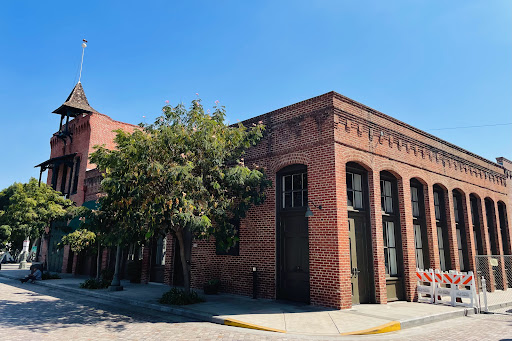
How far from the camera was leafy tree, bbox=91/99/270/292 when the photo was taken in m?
9.13

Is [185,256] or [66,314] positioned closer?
[66,314]

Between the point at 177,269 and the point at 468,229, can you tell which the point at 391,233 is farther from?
the point at 177,269

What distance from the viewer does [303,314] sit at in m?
9.03

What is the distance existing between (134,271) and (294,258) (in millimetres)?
9980

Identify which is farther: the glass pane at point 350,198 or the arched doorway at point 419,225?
the arched doorway at point 419,225

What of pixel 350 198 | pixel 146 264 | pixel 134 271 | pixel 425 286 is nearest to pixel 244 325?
pixel 350 198

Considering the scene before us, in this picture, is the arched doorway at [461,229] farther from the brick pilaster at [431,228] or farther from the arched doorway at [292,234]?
the arched doorway at [292,234]

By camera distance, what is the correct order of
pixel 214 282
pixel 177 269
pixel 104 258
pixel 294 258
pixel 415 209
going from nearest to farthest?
pixel 294 258, pixel 214 282, pixel 415 209, pixel 177 269, pixel 104 258

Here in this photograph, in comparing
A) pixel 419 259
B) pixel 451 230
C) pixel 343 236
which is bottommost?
pixel 419 259

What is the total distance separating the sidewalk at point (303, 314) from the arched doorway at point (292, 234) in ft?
2.22

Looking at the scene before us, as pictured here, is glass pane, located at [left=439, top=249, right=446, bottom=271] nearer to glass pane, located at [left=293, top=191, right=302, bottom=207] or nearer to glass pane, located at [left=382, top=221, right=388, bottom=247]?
glass pane, located at [left=382, top=221, right=388, bottom=247]

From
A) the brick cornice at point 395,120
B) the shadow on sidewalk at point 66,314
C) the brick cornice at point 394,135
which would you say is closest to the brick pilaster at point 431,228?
the brick cornice at point 394,135

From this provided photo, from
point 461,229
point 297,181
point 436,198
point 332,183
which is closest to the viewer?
point 332,183

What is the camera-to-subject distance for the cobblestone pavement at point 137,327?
6973 millimetres
